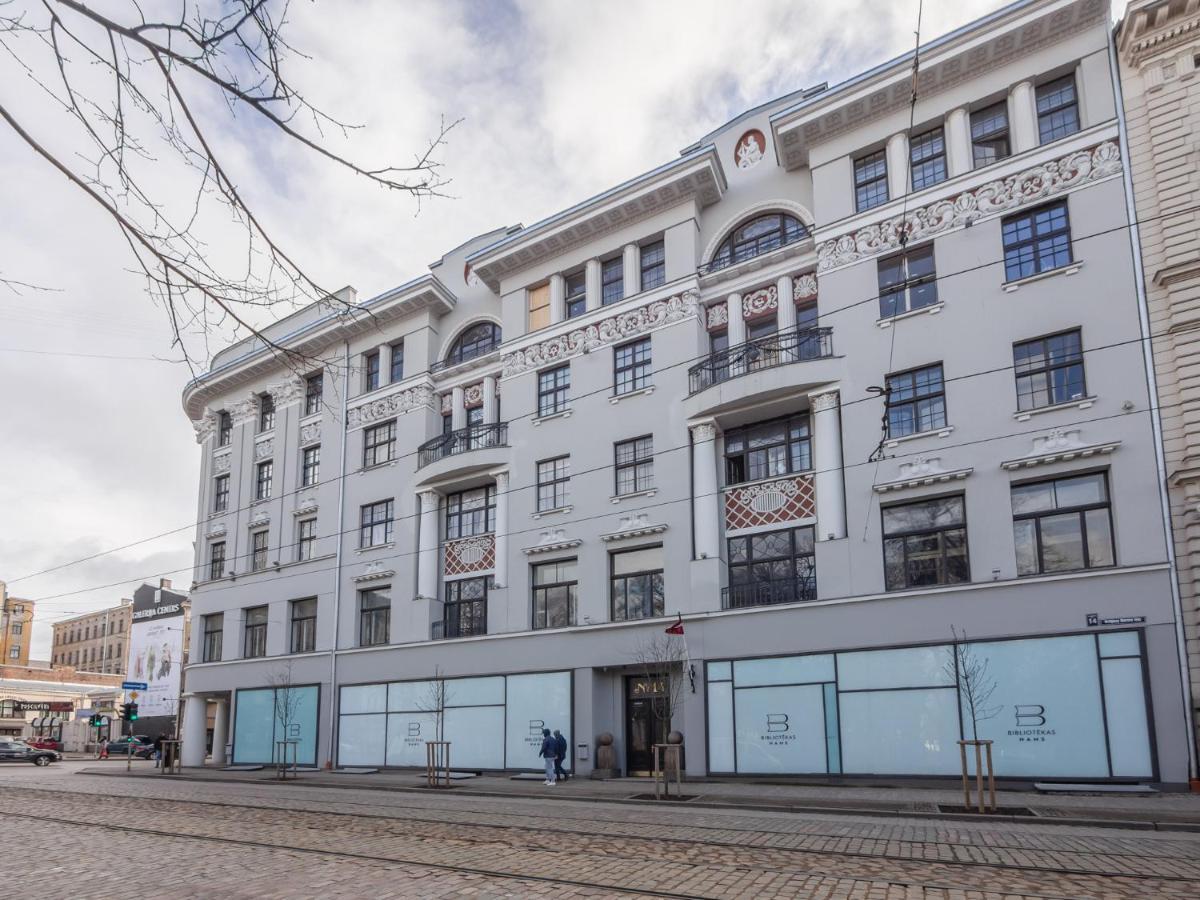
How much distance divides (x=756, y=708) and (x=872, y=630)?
3.85 m

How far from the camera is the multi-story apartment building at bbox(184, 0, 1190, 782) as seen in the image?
71.7ft

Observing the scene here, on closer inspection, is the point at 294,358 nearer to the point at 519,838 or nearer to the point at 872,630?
the point at 519,838

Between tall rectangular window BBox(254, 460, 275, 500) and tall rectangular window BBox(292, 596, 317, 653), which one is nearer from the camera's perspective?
tall rectangular window BBox(292, 596, 317, 653)

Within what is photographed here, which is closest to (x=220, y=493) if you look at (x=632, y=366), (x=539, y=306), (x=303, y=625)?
(x=303, y=625)

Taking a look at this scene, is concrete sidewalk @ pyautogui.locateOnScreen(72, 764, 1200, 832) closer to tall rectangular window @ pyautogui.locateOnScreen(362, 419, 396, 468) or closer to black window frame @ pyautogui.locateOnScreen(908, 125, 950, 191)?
tall rectangular window @ pyautogui.locateOnScreen(362, 419, 396, 468)

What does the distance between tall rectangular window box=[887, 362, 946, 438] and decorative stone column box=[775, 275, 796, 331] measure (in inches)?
152

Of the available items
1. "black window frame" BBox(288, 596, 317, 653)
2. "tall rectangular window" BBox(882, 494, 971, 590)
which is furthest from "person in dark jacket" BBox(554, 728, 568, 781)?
"black window frame" BBox(288, 596, 317, 653)

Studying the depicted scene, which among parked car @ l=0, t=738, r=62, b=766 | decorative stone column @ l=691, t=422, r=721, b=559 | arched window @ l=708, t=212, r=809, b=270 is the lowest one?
parked car @ l=0, t=738, r=62, b=766

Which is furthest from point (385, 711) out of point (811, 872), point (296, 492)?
point (811, 872)

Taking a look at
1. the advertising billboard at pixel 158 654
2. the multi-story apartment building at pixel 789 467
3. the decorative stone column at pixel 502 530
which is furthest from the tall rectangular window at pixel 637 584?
the advertising billboard at pixel 158 654

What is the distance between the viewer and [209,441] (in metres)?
45.0

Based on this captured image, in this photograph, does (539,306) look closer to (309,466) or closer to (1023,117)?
(309,466)

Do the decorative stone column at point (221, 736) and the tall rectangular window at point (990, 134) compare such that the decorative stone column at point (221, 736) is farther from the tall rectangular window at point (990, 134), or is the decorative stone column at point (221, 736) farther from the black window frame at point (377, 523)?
the tall rectangular window at point (990, 134)

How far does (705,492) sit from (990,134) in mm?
12274
